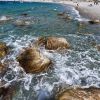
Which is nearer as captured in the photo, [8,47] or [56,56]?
[56,56]

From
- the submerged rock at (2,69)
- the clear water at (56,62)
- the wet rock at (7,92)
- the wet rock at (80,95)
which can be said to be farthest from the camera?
the submerged rock at (2,69)

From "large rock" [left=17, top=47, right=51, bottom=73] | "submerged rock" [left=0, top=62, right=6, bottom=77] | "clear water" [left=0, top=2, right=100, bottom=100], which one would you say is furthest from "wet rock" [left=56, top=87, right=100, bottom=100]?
"submerged rock" [left=0, top=62, right=6, bottom=77]

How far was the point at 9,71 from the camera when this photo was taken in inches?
802

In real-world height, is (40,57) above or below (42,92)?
above

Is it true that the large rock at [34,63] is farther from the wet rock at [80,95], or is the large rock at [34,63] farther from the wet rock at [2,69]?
the wet rock at [80,95]

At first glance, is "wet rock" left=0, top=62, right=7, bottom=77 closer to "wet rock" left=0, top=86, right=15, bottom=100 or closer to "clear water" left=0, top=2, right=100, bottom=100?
"clear water" left=0, top=2, right=100, bottom=100

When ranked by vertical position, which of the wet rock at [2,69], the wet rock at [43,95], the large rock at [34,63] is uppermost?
the large rock at [34,63]

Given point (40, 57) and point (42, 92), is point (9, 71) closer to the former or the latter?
point (40, 57)

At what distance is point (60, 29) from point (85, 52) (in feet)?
37.7

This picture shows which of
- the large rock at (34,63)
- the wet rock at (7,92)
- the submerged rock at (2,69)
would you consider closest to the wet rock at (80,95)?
the wet rock at (7,92)

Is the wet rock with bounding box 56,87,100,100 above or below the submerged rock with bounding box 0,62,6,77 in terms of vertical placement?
above

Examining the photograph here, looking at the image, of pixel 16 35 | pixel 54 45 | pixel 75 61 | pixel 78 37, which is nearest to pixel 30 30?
pixel 16 35

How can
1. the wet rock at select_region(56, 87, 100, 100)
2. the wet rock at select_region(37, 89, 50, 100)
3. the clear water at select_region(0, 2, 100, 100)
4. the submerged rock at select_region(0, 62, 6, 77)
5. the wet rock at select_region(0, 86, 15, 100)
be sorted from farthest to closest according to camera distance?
the submerged rock at select_region(0, 62, 6, 77)
the clear water at select_region(0, 2, 100, 100)
the wet rock at select_region(37, 89, 50, 100)
the wet rock at select_region(0, 86, 15, 100)
the wet rock at select_region(56, 87, 100, 100)

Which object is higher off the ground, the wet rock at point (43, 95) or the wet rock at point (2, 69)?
the wet rock at point (2, 69)
